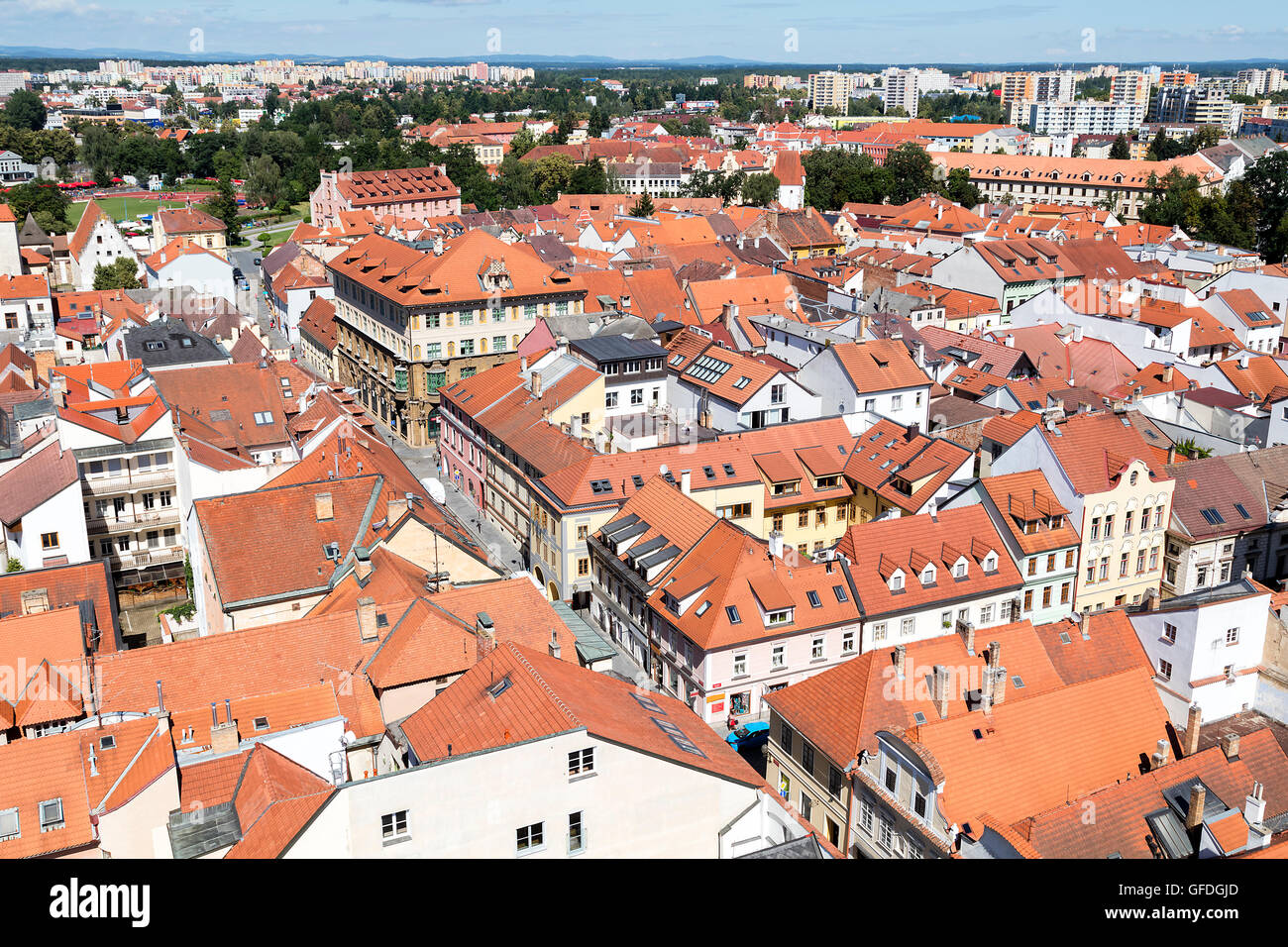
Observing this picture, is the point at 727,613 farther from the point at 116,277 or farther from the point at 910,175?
the point at 910,175

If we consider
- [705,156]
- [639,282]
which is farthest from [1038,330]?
[705,156]

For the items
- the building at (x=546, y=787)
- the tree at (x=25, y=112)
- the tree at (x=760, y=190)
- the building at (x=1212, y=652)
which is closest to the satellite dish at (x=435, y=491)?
the building at (x=546, y=787)

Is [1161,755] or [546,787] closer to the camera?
[546,787]

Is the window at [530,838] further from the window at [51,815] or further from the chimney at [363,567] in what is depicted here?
the chimney at [363,567]

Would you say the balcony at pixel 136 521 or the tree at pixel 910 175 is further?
the tree at pixel 910 175

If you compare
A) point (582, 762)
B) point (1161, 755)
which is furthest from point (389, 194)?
point (582, 762)

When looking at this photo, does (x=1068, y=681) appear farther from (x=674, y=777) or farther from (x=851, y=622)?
(x=674, y=777)
